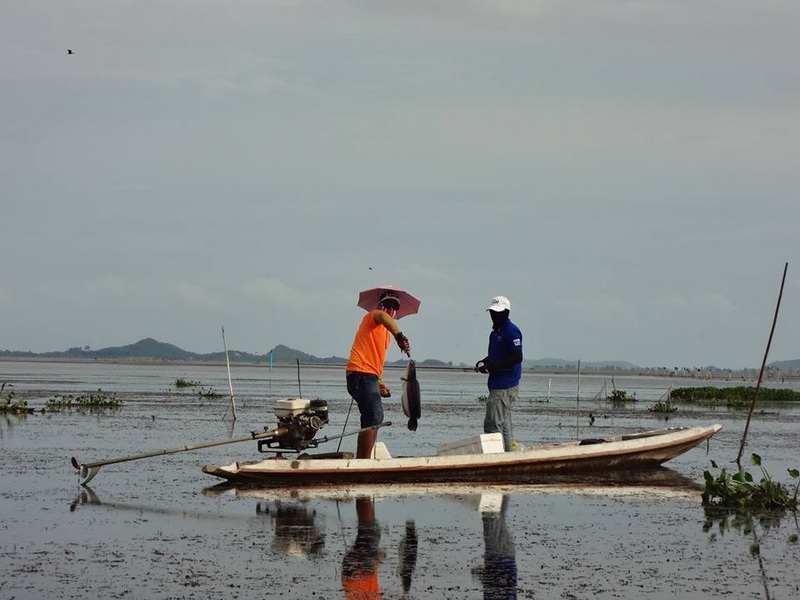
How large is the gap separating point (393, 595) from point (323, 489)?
578cm

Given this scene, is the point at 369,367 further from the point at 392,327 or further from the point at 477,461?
the point at 477,461

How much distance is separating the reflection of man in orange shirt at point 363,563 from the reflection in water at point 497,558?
817mm

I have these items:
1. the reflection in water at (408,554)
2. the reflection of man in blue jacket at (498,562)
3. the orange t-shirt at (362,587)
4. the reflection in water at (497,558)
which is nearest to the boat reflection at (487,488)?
the reflection in water at (497,558)

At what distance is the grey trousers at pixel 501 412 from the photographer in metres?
15.6

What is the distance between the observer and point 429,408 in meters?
35.2

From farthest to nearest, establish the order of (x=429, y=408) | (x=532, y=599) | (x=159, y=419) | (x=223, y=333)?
(x=429, y=408)
(x=223, y=333)
(x=159, y=419)
(x=532, y=599)

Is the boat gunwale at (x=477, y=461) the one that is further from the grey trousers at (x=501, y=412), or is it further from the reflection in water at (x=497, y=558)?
the reflection in water at (x=497, y=558)

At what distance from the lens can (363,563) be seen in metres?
9.66

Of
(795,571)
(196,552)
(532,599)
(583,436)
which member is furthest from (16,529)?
(583,436)

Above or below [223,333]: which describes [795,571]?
below

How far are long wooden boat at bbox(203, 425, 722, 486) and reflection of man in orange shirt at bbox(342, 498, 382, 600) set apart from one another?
2076 mm

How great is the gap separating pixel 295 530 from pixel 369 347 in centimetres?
403

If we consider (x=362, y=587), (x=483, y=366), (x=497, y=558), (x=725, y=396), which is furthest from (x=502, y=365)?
(x=725, y=396)

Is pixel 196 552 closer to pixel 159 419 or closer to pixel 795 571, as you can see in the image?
pixel 795 571
